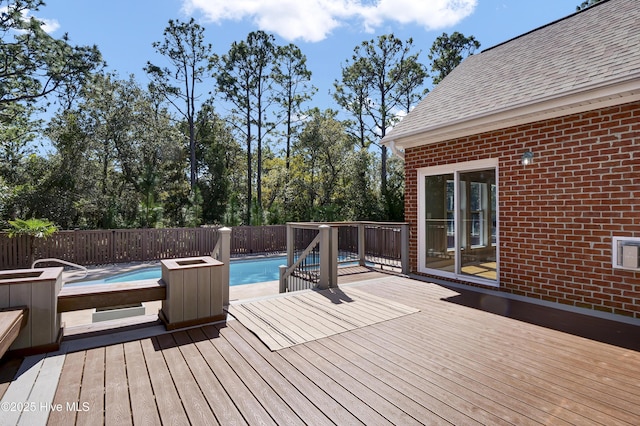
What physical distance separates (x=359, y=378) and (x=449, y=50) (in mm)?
19195

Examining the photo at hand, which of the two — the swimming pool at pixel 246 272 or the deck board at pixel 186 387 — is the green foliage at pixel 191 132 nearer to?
the swimming pool at pixel 246 272

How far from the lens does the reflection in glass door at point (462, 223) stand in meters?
5.14

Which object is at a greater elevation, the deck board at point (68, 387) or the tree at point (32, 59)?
the tree at point (32, 59)

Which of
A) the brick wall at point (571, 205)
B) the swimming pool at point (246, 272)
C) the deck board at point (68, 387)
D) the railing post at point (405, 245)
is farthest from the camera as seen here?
the swimming pool at point (246, 272)

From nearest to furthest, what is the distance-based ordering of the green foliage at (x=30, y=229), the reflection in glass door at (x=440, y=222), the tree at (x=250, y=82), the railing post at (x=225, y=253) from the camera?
the railing post at (x=225, y=253), the reflection in glass door at (x=440, y=222), the green foliage at (x=30, y=229), the tree at (x=250, y=82)

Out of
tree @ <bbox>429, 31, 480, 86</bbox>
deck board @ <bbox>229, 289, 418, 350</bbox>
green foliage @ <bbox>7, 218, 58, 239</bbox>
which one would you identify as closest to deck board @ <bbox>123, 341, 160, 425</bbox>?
deck board @ <bbox>229, 289, 418, 350</bbox>

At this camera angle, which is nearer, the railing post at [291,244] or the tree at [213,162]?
the railing post at [291,244]

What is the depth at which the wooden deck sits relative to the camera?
195 centimetres

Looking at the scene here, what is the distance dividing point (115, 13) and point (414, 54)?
13893mm

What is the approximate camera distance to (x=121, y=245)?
421 inches

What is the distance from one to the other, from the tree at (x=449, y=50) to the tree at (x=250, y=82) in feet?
28.9

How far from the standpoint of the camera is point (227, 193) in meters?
18.1

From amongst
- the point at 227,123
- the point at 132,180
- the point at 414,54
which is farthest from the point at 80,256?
the point at 414,54

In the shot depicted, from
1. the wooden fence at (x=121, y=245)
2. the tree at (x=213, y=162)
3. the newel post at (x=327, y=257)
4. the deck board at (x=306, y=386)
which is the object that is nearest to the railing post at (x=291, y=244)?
the newel post at (x=327, y=257)
